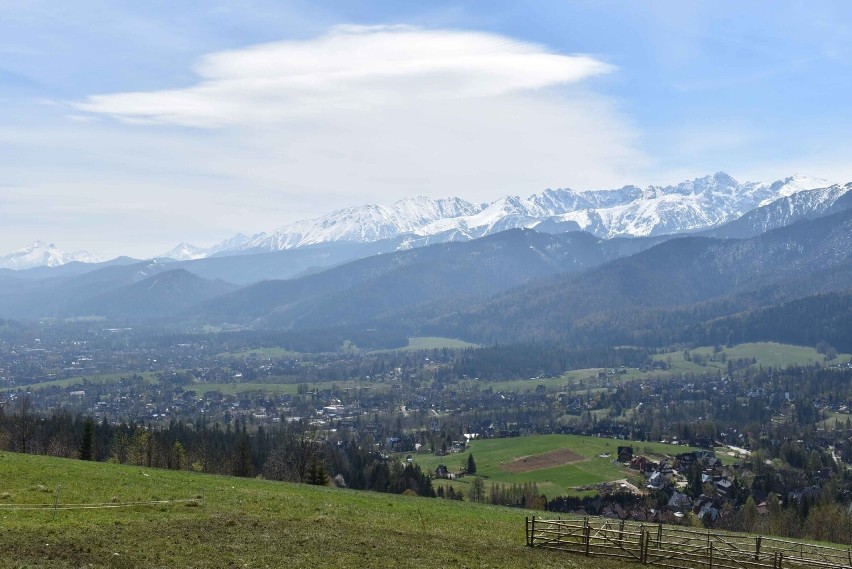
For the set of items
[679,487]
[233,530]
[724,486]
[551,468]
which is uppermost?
[233,530]

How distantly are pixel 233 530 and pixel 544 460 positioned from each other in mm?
127615

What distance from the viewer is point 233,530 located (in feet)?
129

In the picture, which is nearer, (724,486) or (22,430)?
(22,430)

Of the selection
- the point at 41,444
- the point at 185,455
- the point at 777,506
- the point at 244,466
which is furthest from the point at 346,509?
the point at 777,506

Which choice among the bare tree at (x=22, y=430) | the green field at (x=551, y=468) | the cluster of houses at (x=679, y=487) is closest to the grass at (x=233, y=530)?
the bare tree at (x=22, y=430)

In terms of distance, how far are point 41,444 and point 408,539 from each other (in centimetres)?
8777

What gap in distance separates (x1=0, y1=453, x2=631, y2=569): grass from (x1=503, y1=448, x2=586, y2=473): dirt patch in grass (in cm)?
10008

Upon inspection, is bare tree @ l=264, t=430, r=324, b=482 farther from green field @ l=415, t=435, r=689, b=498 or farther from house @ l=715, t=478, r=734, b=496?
house @ l=715, t=478, r=734, b=496

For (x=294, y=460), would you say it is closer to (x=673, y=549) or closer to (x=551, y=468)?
(x=673, y=549)

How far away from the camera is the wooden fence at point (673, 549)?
128ft

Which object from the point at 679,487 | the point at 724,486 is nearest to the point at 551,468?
the point at 679,487

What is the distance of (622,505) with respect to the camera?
11644cm

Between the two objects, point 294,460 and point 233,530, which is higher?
point 233,530

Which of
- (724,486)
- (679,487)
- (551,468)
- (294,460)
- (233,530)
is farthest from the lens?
(551,468)
